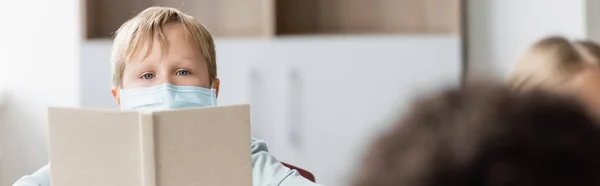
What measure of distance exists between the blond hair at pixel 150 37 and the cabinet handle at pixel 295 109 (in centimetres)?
166

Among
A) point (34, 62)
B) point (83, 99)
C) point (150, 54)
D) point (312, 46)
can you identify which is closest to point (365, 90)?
point (312, 46)

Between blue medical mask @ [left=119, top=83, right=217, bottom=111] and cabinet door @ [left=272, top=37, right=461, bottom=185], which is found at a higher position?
blue medical mask @ [left=119, top=83, right=217, bottom=111]

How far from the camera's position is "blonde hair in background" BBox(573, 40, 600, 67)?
1.72 metres

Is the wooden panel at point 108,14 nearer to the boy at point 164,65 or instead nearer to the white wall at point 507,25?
the white wall at point 507,25

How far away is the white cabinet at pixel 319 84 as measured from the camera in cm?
332

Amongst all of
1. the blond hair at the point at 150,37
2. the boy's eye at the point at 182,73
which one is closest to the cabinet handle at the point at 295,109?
the blond hair at the point at 150,37

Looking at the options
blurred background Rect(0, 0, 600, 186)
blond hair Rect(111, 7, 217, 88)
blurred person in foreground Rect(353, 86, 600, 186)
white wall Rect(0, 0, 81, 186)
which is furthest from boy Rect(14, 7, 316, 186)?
white wall Rect(0, 0, 81, 186)

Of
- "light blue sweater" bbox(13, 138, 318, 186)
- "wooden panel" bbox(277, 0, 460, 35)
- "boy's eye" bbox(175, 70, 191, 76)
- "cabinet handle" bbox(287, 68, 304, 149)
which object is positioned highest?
"boy's eye" bbox(175, 70, 191, 76)

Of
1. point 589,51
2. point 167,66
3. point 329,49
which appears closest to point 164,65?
point 167,66

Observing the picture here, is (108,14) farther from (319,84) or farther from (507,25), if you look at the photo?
(507,25)

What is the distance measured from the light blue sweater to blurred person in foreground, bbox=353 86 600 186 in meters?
0.94

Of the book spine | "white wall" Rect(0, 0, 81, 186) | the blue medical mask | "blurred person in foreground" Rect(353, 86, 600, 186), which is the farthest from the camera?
"white wall" Rect(0, 0, 81, 186)

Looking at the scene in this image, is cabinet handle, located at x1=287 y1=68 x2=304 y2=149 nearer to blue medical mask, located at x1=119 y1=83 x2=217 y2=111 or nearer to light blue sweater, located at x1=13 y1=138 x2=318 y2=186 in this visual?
blue medical mask, located at x1=119 y1=83 x2=217 y2=111

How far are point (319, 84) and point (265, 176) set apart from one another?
199 cm
